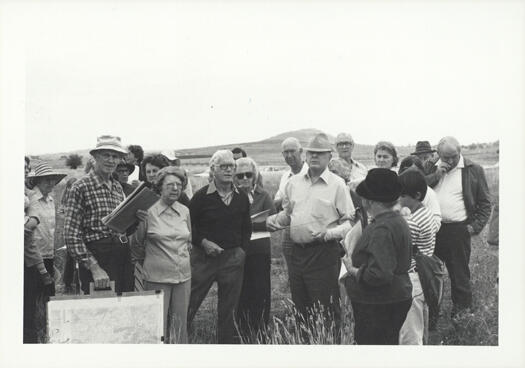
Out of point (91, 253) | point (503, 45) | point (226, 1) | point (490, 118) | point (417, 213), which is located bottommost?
point (91, 253)

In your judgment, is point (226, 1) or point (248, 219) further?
point (226, 1)

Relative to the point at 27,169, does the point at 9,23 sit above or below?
above

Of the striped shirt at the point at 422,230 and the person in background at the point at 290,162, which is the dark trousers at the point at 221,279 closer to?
the person in background at the point at 290,162

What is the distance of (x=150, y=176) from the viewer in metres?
4.54

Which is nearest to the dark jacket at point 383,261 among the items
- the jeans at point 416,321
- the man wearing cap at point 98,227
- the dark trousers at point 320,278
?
the jeans at point 416,321

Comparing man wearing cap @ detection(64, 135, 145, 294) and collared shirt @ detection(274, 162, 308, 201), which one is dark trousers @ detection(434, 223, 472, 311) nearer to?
collared shirt @ detection(274, 162, 308, 201)

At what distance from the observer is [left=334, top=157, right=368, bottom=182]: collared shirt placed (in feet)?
15.5

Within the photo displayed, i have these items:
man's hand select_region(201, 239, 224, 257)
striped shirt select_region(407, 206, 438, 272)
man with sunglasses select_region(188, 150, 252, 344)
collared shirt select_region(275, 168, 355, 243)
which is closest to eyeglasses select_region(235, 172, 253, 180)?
man with sunglasses select_region(188, 150, 252, 344)

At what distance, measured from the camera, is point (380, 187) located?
3.47 metres

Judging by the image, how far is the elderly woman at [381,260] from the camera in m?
3.37

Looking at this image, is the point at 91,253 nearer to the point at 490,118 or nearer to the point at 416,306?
the point at 416,306

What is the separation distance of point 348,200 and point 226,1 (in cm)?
196

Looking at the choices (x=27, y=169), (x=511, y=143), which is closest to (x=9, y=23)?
(x=27, y=169)

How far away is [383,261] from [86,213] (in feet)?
6.91
